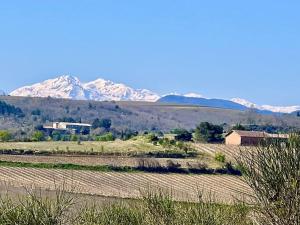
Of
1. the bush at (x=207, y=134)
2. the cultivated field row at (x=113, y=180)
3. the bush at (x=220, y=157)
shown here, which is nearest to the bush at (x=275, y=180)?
the cultivated field row at (x=113, y=180)

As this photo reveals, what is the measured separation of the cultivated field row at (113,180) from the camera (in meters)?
80.1

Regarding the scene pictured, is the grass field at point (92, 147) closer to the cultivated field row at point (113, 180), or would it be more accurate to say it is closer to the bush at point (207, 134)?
the cultivated field row at point (113, 180)

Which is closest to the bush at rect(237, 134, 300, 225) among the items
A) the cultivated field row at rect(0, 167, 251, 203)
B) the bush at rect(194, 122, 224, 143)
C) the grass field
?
the cultivated field row at rect(0, 167, 251, 203)

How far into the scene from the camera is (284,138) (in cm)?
2669

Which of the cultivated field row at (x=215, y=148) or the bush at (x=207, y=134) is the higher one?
the bush at (x=207, y=134)

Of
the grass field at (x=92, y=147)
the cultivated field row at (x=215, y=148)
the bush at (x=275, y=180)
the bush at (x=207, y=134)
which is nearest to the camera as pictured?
the bush at (x=275, y=180)

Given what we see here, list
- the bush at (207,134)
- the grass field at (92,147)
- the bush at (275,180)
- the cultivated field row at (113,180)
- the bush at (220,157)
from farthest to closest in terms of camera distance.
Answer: the bush at (207,134) → the grass field at (92,147) → the bush at (220,157) → the cultivated field row at (113,180) → the bush at (275,180)

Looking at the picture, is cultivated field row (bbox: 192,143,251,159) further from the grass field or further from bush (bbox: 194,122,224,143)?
bush (bbox: 194,122,224,143)

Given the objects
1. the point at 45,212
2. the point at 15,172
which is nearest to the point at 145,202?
the point at 45,212

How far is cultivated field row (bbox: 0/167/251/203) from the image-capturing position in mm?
80062

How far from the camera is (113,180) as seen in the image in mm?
88750

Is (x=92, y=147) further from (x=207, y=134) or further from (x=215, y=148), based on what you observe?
(x=207, y=134)

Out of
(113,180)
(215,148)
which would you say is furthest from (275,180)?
(215,148)

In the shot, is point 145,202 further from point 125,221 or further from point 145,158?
point 145,158
